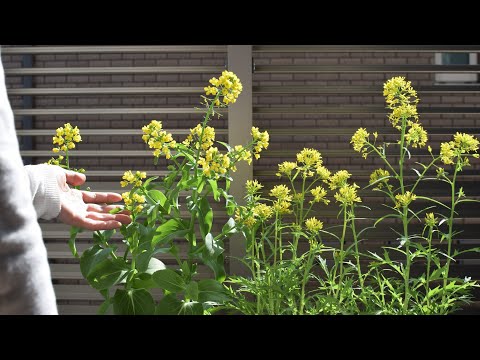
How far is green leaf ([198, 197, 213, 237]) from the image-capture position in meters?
2.37

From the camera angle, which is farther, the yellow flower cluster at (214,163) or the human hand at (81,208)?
the yellow flower cluster at (214,163)

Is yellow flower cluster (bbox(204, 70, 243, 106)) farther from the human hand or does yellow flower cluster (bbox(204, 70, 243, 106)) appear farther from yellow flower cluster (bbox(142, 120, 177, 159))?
the human hand

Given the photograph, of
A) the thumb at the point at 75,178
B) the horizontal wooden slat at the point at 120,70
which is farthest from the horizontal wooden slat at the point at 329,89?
the thumb at the point at 75,178

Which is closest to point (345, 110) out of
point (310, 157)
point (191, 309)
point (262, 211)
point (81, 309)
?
point (310, 157)

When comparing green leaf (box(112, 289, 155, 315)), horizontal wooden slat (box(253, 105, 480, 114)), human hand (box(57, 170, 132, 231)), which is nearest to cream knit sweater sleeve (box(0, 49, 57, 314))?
human hand (box(57, 170, 132, 231))

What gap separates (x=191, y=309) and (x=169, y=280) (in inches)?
5.0

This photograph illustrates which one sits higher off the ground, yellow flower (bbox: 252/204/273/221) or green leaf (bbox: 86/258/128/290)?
yellow flower (bbox: 252/204/273/221)

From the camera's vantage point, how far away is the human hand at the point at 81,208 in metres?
1.83

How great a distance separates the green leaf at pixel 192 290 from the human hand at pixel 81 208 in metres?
0.32

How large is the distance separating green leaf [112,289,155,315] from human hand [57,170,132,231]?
322mm
